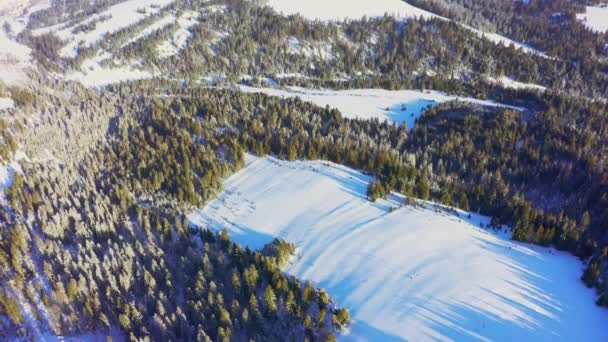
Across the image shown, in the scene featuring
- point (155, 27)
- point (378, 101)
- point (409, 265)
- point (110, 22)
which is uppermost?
point (110, 22)

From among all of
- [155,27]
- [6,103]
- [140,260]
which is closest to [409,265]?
[140,260]

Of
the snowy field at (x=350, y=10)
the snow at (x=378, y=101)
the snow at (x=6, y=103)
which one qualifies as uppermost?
the snowy field at (x=350, y=10)

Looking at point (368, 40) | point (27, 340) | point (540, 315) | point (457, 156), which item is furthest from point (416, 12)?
point (27, 340)

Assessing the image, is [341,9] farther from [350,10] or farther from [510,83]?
[510,83]

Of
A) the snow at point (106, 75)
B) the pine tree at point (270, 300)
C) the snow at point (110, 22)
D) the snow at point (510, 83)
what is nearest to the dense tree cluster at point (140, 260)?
the pine tree at point (270, 300)

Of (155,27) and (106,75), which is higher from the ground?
(155,27)

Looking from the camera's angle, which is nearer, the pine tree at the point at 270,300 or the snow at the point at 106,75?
the pine tree at the point at 270,300

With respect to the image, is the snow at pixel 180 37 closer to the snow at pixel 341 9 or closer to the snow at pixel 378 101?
the snow at pixel 378 101
